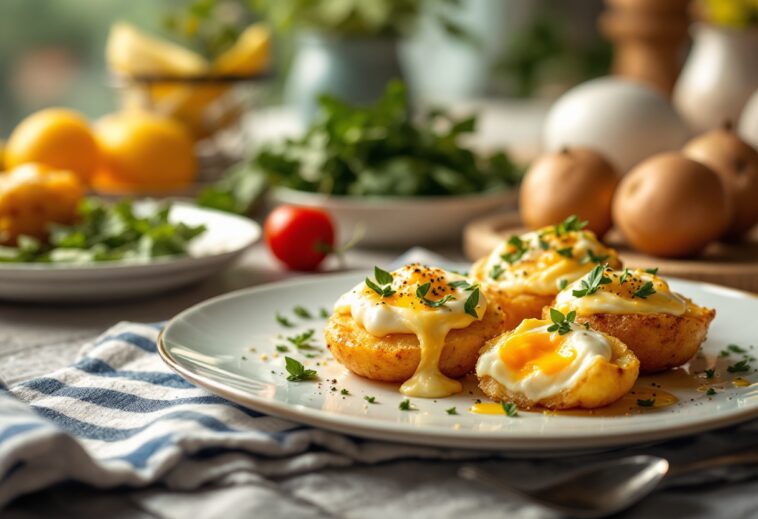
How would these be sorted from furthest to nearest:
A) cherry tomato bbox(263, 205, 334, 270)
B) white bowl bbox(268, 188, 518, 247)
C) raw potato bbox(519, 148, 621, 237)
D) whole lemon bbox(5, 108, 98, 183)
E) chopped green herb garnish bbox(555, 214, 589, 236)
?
1. whole lemon bbox(5, 108, 98, 183)
2. white bowl bbox(268, 188, 518, 247)
3. cherry tomato bbox(263, 205, 334, 270)
4. raw potato bbox(519, 148, 621, 237)
5. chopped green herb garnish bbox(555, 214, 589, 236)

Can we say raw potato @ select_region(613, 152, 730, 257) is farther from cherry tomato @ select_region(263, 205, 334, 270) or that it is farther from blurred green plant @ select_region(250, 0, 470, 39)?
blurred green plant @ select_region(250, 0, 470, 39)

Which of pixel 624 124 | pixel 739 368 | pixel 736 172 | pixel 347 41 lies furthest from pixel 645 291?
pixel 347 41

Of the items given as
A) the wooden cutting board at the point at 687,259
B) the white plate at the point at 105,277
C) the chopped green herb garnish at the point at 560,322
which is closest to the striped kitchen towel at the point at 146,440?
the chopped green herb garnish at the point at 560,322

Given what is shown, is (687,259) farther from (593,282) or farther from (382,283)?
(382,283)

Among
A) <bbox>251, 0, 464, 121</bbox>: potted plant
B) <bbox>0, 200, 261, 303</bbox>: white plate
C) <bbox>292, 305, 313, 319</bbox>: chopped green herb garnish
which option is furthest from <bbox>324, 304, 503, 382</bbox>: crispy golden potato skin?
<bbox>251, 0, 464, 121</bbox>: potted plant

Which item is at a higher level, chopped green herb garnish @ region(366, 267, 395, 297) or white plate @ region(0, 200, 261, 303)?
chopped green herb garnish @ region(366, 267, 395, 297)

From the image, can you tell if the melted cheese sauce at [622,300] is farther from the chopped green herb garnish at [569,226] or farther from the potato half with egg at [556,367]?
the chopped green herb garnish at [569,226]

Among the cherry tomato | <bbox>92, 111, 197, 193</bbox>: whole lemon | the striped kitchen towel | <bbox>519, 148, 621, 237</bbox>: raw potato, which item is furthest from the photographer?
<bbox>92, 111, 197, 193</bbox>: whole lemon

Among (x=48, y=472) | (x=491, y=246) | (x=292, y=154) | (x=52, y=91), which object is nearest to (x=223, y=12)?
(x=52, y=91)
